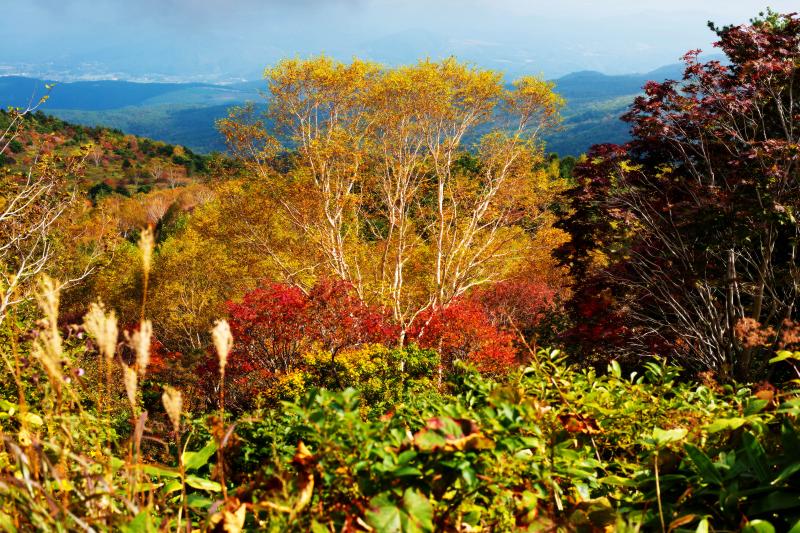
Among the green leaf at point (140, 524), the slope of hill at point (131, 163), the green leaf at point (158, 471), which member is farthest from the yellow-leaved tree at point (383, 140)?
the slope of hill at point (131, 163)

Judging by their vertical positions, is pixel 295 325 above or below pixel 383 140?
below

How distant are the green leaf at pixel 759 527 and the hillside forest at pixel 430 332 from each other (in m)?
0.10

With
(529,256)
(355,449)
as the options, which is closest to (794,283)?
(355,449)

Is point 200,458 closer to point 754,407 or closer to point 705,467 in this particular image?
point 705,467

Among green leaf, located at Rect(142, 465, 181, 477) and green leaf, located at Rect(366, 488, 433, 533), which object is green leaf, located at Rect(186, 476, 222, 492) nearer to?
green leaf, located at Rect(142, 465, 181, 477)

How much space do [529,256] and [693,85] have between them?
12067 mm

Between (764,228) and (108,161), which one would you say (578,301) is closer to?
(764,228)

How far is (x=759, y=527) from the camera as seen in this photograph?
1.13 meters

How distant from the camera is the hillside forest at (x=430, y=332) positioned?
4.25ft

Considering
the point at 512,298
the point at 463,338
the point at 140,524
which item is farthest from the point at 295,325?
the point at 512,298

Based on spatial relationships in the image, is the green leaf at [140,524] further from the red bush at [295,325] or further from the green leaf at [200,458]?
the red bush at [295,325]

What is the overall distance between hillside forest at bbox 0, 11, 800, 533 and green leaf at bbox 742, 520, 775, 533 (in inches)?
4.0

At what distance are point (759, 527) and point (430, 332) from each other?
35.5ft

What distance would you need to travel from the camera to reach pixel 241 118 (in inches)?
479
